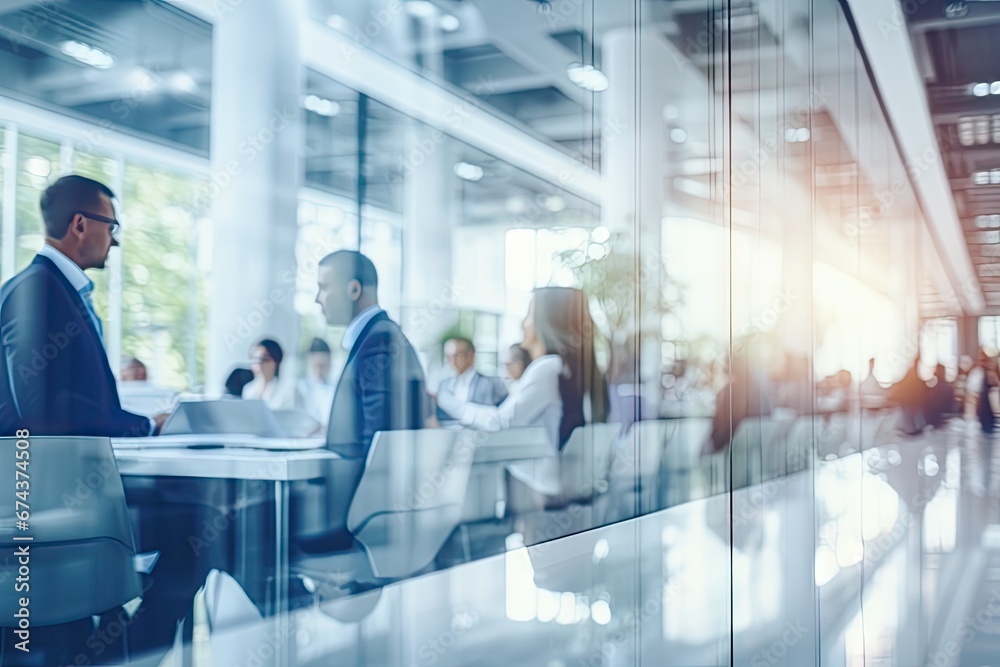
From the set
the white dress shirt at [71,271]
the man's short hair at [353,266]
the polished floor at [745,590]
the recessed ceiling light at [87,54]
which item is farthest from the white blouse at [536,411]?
the recessed ceiling light at [87,54]

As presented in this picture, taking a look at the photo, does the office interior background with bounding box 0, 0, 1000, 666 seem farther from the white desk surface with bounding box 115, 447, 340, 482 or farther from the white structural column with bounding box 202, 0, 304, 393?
the white desk surface with bounding box 115, 447, 340, 482

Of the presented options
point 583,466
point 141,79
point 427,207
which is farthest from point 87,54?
point 583,466

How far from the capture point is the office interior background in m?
2.54

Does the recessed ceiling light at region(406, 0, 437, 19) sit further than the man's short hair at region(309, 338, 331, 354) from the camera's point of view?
Yes

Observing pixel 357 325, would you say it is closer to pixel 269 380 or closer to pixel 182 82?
pixel 269 380

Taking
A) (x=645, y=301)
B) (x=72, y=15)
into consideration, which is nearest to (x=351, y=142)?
(x=72, y=15)

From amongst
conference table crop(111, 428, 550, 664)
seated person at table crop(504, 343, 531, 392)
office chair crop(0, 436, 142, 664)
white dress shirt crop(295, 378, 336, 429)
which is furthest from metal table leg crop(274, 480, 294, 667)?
seated person at table crop(504, 343, 531, 392)

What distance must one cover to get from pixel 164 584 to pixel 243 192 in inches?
48.7

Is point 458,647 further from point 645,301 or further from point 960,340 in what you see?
point 960,340

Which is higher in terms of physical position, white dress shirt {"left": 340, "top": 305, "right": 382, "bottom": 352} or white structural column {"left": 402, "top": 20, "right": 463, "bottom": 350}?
white structural column {"left": 402, "top": 20, "right": 463, "bottom": 350}

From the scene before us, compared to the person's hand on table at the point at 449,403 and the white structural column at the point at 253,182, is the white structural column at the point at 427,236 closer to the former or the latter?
the person's hand on table at the point at 449,403

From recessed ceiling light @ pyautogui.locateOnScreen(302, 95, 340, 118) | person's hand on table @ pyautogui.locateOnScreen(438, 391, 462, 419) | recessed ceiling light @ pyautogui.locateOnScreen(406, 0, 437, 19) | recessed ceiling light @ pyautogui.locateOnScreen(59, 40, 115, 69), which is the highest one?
recessed ceiling light @ pyautogui.locateOnScreen(406, 0, 437, 19)

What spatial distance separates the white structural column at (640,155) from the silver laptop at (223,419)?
1197 millimetres

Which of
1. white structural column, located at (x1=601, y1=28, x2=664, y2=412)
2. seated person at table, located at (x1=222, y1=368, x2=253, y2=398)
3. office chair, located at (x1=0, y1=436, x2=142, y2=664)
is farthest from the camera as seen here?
white structural column, located at (x1=601, y1=28, x2=664, y2=412)
